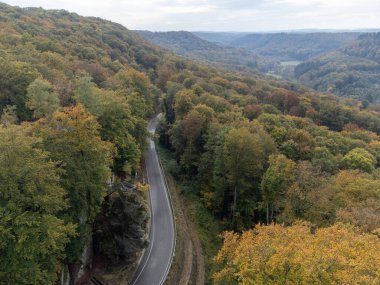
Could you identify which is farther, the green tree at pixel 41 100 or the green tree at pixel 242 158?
the green tree at pixel 242 158

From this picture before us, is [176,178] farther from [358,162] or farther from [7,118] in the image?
[7,118]

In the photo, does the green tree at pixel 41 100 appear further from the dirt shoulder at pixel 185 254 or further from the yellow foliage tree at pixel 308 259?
the yellow foliage tree at pixel 308 259

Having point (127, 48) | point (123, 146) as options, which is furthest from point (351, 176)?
point (127, 48)

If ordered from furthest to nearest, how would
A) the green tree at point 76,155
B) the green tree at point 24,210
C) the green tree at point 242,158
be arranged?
1. the green tree at point 242,158
2. the green tree at point 76,155
3. the green tree at point 24,210

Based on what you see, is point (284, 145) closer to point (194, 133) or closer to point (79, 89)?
point (194, 133)

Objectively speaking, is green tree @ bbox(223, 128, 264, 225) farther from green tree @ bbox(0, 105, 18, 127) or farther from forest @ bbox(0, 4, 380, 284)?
green tree @ bbox(0, 105, 18, 127)

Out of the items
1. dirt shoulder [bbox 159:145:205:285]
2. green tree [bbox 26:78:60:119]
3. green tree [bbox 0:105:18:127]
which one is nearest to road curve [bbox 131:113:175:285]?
dirt shoulder [bbox 159:145:205:285]

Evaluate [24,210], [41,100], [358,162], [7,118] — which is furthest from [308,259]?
[358,162]

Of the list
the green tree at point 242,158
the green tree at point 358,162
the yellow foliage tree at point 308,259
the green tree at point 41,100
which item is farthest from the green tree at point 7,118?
the green tree at point 358,162
